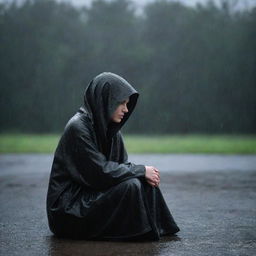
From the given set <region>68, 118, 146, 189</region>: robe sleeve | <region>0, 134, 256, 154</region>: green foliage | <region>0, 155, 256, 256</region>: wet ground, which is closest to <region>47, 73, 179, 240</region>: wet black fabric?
<region>68, 118, 146, 189</region>: robe sleeve

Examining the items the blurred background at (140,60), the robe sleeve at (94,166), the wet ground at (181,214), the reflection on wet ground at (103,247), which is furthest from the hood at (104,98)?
the blurred background at (140,60)

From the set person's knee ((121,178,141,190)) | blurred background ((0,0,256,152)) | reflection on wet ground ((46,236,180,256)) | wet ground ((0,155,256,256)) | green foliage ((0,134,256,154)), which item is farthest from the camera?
blurred background ((0,0,256,152))

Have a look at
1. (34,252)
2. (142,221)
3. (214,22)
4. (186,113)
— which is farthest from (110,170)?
(214,22)

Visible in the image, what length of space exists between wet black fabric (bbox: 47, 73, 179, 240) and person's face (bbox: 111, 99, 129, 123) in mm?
43

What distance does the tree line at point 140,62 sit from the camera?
36.6m

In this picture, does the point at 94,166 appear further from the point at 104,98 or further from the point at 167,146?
the point at 167,146

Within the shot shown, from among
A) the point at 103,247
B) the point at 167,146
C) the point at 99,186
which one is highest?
the point at 99,186

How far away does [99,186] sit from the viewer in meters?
4.79

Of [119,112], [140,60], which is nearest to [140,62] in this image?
[140,60]

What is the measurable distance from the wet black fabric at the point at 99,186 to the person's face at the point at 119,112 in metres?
0.04

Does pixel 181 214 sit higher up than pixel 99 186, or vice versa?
pixel 99 186

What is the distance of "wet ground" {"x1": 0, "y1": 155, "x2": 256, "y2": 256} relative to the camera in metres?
4.59

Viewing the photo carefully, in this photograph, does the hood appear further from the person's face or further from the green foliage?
the green foliage

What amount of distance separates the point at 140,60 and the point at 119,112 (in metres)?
33.9
